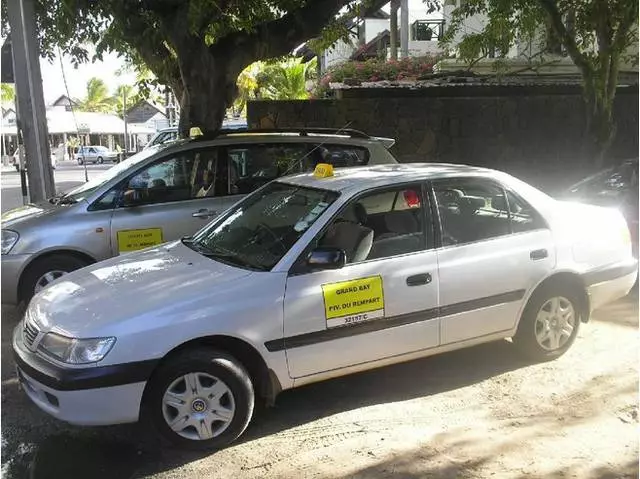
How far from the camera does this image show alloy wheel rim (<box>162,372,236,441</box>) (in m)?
3.56

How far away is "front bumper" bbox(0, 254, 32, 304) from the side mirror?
10.5 feet

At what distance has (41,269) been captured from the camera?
232 inches

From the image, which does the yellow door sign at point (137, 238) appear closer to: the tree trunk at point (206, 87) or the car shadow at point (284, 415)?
the car shadow at point (284, 415)

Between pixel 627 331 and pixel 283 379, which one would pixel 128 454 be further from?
pixel 627 331

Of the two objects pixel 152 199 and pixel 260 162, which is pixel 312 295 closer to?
pixel 152 199

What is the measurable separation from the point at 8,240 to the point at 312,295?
3.40 m

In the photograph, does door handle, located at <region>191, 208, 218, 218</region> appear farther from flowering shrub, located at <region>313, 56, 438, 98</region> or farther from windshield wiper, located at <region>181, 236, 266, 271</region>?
flowering shrub, located at <region>313, 56, 438, 98</region>

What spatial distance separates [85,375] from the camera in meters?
3.35

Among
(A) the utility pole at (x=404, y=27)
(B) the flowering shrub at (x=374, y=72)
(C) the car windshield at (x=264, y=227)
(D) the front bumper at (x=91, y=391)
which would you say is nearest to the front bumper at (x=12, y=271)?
(C) the car windshield at (x=264, y=227)

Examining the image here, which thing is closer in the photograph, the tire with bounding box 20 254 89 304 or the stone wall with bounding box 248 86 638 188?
the tire with bounding box 20 254 89 304

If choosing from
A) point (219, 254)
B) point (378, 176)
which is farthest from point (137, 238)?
point (378, 176)

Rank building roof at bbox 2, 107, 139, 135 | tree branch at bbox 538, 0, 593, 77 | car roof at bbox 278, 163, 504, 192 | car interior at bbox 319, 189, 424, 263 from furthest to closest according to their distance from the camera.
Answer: building roof at bbox 2, 107, 139, 135 → tree branch at bbox 538, 0, 593, 77 → car roof at bbox 278, 163, 504, 192 → car interior at bbox 319, 189, 424, 263

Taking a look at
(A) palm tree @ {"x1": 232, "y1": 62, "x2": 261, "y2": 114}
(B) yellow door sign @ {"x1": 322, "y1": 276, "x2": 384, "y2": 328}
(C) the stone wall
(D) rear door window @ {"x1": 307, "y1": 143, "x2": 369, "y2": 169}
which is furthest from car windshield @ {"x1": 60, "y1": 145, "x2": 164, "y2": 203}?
(A) palm tree @ {"x1": 232, "y1": 62, "x2": 261, "y2": 114}

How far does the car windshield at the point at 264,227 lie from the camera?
4.08 m
